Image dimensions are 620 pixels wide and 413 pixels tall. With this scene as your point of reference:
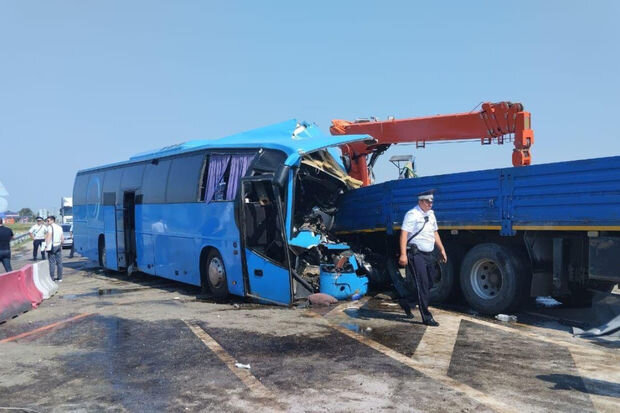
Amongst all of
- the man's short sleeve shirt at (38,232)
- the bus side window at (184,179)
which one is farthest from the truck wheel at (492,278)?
the man's short sleeve shirt at (38,232)

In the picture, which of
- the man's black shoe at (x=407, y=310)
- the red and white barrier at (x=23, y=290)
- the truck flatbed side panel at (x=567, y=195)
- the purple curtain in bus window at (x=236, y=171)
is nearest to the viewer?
the truck flatbed side panel at (x=567, y=195)

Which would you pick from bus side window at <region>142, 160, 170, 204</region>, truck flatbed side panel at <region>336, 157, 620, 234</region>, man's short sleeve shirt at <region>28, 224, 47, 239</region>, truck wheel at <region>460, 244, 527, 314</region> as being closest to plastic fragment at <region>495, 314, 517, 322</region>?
truck wheel at <region>460, 244, 527, 314</region>

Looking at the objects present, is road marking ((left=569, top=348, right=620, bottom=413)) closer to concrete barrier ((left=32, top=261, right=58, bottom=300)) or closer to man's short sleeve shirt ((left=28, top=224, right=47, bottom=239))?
concrete barrier ((left=32, top=261, right=58, bottom=300))

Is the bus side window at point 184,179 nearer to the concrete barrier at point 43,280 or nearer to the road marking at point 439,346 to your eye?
the concrete barrier at point 43,280

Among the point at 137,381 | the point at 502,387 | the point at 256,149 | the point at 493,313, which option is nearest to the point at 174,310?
the point at 256,149

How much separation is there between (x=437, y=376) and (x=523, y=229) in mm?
3517

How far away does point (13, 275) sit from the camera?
958 centimetres

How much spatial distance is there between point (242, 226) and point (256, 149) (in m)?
1.42

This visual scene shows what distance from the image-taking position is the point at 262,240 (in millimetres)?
9594

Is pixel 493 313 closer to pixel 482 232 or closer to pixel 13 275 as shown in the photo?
pixel 482 232

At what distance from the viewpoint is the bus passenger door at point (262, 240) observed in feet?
30.4

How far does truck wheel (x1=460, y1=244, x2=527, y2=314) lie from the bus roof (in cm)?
320

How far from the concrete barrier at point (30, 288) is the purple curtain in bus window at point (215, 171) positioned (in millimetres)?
3613

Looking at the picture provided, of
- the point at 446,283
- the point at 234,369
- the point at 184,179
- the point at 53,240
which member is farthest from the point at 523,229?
the point at 53,240
